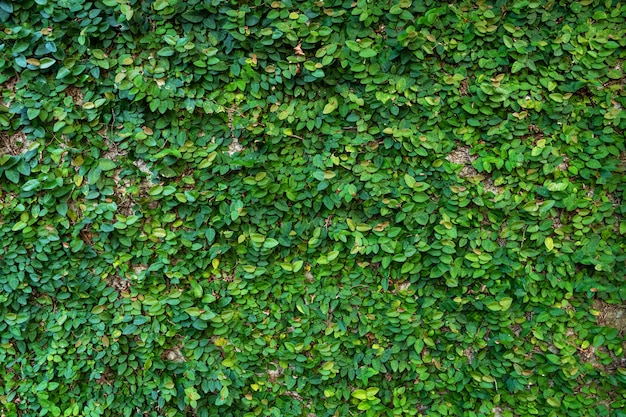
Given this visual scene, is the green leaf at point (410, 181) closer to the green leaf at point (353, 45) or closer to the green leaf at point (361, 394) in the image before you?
the green leaf at point (353, 45)

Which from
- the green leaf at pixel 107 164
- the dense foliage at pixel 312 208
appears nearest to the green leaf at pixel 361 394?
the dense foliage at pixel 312 208

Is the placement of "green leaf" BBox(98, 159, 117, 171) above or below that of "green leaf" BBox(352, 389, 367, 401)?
above

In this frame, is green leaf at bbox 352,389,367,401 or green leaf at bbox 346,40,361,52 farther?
green leaf at bbox 352,389,367,401

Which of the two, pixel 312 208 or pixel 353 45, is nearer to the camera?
pixel 353 45

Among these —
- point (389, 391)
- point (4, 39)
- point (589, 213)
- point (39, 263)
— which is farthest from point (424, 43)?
point (39, 263)

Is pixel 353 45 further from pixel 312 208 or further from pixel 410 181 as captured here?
pixel 312 208

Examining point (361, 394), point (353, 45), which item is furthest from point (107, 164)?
point (361, 394)

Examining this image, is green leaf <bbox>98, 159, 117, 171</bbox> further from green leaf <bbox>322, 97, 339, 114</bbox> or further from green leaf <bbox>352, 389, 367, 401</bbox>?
green leaf <bbox>352, 389, 367, 401</bbox>

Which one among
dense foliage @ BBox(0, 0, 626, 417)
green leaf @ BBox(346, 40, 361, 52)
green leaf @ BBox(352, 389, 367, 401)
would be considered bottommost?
green leaf @ BBox(352, 389, 367, 401)

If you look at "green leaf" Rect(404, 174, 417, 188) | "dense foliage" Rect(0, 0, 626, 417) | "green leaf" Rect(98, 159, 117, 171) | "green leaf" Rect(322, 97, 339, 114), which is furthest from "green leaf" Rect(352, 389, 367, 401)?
"green leaf" Rect(98, 159, 117, 171)
